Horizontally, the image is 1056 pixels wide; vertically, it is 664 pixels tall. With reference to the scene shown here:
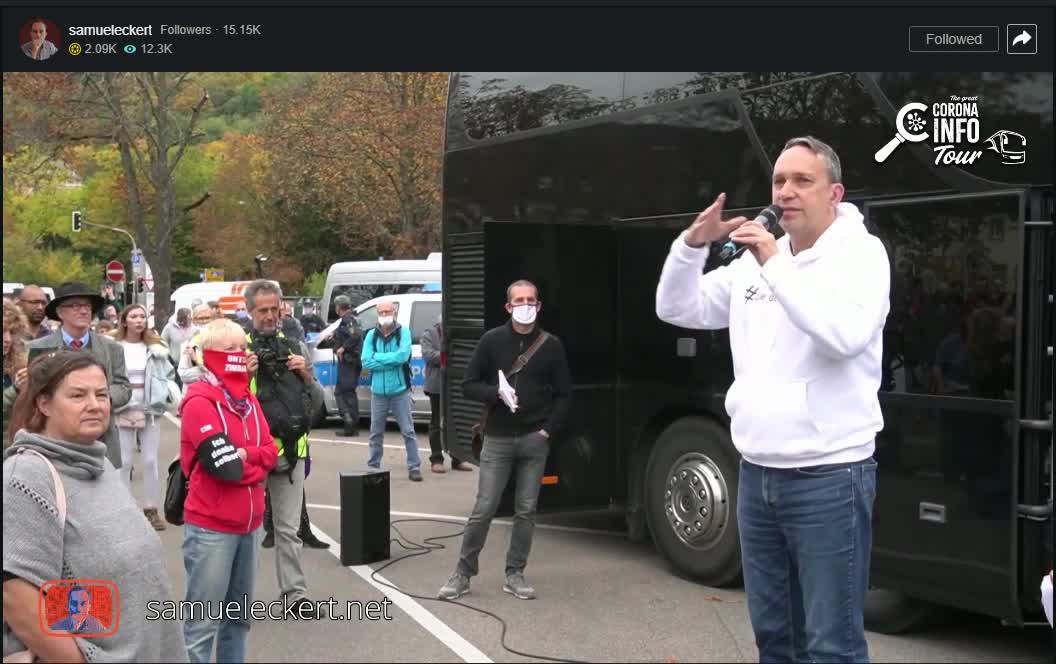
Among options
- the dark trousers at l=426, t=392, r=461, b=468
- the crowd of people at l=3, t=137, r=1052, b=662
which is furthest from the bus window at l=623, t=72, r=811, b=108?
the dark trousers at l=426, t=392, r=461, b=468

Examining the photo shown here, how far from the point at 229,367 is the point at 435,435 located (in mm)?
5861

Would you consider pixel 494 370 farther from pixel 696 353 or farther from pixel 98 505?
pixel 98 505

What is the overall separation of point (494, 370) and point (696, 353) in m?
1.09

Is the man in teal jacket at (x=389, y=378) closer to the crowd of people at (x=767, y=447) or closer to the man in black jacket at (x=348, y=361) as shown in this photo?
the man in black jacket at (x=348, y=361)

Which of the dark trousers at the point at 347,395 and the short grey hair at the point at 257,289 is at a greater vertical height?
the short grey hair at the point at 257,289

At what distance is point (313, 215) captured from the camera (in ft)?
35.2

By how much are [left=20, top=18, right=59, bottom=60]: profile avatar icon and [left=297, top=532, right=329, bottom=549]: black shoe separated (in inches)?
131

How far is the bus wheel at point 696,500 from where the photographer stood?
18.9 feet

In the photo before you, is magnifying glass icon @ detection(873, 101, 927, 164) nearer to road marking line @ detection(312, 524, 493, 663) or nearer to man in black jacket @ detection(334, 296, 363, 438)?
road marking line @ detection(312, 524, 493, 663)

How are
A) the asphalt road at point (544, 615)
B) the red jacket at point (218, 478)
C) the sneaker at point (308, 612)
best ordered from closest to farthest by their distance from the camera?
the sneaker at point (308, 612) → the asphalt road at point (544, 615) → the red jacket at point (218, 478)

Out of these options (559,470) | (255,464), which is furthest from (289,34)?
(559,470)

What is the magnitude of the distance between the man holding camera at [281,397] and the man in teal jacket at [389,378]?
3.02 meters

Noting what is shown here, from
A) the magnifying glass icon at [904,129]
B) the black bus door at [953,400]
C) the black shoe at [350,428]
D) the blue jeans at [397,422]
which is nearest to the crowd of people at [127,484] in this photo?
Result: the blue jeans at [397,422]

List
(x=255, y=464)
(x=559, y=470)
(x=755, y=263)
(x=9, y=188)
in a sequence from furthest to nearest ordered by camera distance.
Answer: (x=559, y=470)
(x=9, y=188)
(x=255, y=464)
(x=755, y=263)
